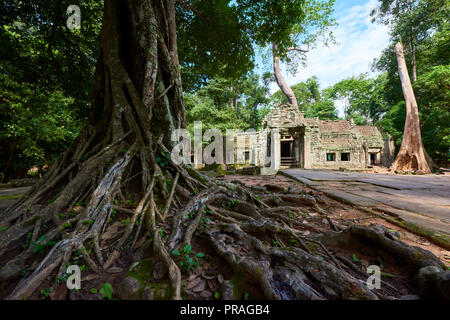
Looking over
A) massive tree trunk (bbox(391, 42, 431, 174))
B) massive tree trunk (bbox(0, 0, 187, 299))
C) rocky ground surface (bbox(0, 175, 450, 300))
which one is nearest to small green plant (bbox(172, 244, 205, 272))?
rocky ground surface (bbox(0, 175, 450, 300))

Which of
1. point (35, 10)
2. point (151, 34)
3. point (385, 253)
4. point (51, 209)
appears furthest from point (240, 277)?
point (35, 10)

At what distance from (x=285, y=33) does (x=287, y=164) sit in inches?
432

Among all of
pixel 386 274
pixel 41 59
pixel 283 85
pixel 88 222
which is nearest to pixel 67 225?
pixel 88 222

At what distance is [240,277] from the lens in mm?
1230

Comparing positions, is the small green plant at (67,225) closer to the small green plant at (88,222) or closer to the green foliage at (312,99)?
the small green plant at (88,222)

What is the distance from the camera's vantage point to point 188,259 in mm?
1305

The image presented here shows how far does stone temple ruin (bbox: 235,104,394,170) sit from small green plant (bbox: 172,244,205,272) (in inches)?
461

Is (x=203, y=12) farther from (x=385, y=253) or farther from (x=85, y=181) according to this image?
(x=385, y=253)

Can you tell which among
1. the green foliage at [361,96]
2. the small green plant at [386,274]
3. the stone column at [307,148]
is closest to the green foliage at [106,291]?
the small green plant at [386,274]

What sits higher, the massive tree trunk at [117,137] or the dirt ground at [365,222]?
the massive tree trunk at [117,137]

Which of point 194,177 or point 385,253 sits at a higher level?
point 194,177

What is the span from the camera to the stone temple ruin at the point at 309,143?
12.9 m

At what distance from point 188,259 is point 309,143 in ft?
44.1

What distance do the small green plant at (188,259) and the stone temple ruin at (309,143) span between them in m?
11.7
